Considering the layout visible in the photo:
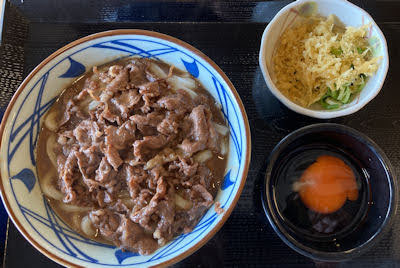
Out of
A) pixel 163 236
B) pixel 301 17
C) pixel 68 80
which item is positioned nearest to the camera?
pixel 163 236

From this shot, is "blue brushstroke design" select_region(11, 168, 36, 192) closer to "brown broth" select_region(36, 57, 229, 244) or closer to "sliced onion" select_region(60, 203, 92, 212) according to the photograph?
"brown broth" select_region(36, 57, 229, 244)

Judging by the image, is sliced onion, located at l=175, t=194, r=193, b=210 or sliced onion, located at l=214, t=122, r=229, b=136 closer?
sliced onion, located at l=175, t=194, r=193, b=210

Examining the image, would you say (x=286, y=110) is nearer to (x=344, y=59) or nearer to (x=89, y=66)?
(x=344, y=59)

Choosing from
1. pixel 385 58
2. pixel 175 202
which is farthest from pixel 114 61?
pixel 385 58

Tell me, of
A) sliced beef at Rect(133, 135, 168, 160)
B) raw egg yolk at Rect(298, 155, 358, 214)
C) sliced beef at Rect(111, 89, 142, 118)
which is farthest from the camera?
raw egg yolk at Rect(298, 155, 358, 214)

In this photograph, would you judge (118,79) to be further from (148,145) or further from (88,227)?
(88,227)

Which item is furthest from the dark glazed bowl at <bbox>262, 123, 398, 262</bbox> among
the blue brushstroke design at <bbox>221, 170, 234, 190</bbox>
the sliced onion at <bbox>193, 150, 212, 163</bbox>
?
the sliced onion at <bbox>193, 150, 212, 163</bbox>
